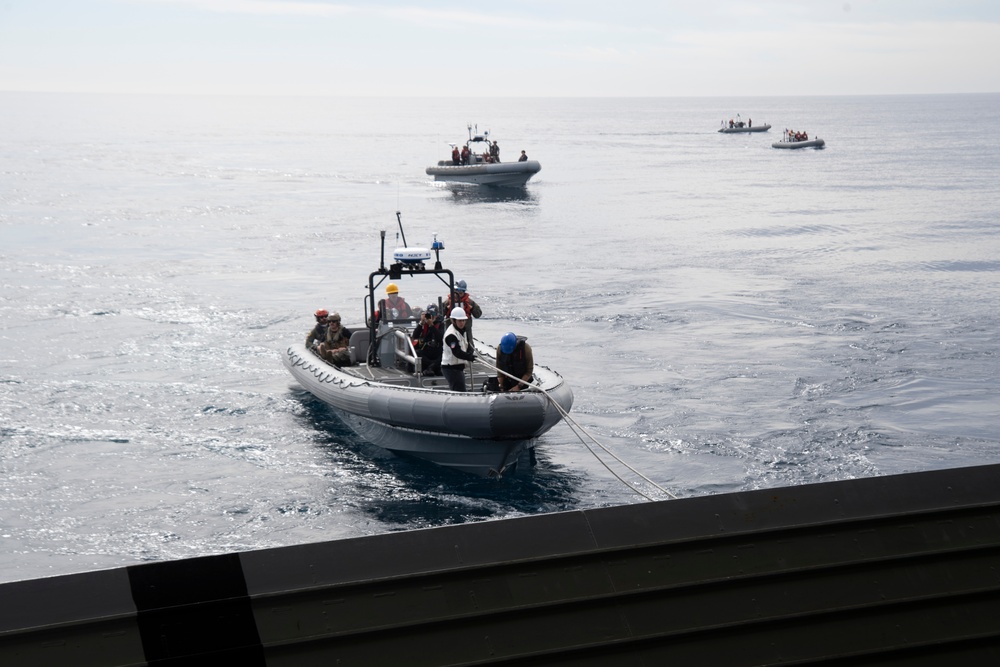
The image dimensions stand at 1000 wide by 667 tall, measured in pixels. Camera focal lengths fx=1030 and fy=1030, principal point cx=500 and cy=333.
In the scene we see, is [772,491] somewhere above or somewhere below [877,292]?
above

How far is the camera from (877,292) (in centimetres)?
2622

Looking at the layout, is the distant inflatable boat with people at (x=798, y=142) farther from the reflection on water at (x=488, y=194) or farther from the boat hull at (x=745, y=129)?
the reflection on water at (x=488, y=194)

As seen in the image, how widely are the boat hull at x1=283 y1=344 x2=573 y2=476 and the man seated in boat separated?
969 mm

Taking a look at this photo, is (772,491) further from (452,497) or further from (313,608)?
(452,497)

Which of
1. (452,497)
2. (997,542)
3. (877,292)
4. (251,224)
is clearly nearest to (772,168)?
(251,224)

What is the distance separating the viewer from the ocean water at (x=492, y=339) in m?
13.0

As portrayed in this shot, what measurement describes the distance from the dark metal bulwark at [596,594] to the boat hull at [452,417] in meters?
6.15

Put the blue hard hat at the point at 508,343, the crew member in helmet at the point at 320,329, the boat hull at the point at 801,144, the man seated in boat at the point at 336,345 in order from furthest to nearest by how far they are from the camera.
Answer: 1. the boat hull at the point at 801,144
2. the crew member in helmet at the point at 320,329
3. the man seated in boat at the point at 336,345
4. the blue hard hat at the point at 508,343

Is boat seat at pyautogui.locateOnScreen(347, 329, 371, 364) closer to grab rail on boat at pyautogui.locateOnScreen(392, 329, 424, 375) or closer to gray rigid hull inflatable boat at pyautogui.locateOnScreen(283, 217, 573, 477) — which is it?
gray rigid hull inflatable boat at pyautogui.locateOnScreen(283, 217, 573, 477)

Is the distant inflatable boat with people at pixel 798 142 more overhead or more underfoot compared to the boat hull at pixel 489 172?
more overhead

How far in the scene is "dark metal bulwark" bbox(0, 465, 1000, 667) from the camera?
174 inches

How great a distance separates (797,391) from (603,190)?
1694 inches

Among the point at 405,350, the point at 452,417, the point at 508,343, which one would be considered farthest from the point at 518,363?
the point at 405,350

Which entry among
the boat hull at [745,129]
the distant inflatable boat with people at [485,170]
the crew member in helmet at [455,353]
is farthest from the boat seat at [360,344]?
the boat hull at [745,129]
